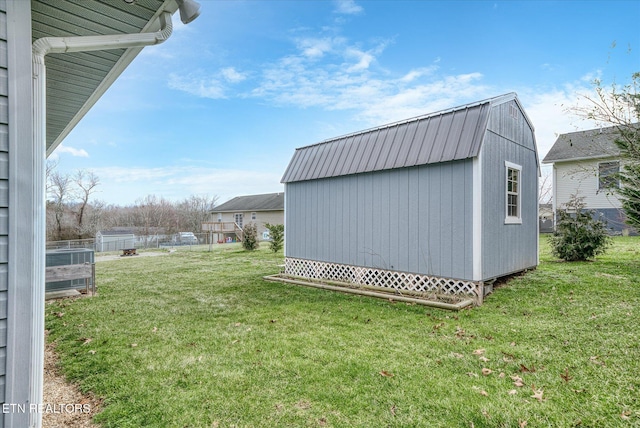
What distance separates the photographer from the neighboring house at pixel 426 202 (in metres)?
5.84

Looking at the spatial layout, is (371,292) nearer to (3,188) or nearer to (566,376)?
(566,376)

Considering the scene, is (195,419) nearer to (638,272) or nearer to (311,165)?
(311,165)

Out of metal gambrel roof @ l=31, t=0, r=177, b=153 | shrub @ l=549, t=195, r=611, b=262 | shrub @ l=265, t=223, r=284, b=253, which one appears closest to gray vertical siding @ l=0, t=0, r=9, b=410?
metal gambrel roof @ l=31, t=0, r=177, b=153

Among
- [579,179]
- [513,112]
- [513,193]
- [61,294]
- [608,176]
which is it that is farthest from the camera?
[579,179]

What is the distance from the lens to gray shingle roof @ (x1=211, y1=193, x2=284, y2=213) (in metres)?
28.8

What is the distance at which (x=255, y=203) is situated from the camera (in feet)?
102

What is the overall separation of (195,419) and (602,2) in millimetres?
11840

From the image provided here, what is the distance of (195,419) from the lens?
2436 millimetres

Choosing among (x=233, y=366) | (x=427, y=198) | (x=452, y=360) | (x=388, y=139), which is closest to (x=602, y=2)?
(x=388, y=139)

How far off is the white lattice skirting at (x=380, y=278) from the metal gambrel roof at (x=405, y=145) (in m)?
2.30

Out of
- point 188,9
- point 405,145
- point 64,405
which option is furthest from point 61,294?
point 405,145

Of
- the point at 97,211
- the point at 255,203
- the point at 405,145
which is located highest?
the point at 405,145

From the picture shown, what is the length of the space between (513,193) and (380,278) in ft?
11.9

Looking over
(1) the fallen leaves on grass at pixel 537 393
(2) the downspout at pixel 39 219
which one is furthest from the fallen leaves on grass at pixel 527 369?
(2) the downspout at pixel 39 219
